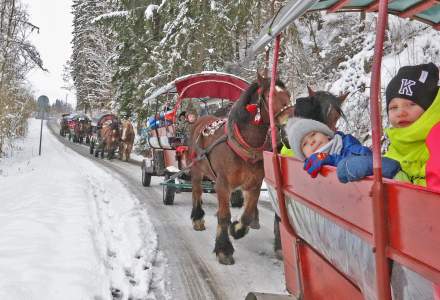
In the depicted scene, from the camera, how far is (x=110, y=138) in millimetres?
20453

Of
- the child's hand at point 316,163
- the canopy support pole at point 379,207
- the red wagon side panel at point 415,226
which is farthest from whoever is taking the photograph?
the child's hand at point 316,163

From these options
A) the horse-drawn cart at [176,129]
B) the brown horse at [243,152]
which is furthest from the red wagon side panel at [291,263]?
the horse-drawn cart at [176,129]

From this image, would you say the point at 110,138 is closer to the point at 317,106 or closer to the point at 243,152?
the point at 243,152

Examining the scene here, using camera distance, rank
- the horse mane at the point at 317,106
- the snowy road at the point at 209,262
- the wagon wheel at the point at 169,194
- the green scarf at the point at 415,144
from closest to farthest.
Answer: the green scarf at the point at 415,144 < the horse mane at the point at 317,106 < the snowy road at the point at 209,262 < the wagon wheel at the point at 169,194

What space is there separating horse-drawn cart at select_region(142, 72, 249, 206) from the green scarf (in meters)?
4.91

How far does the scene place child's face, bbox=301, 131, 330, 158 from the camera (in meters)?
2.47

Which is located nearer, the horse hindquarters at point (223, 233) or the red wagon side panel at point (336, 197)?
the red wagon side panel at point (336, 197)

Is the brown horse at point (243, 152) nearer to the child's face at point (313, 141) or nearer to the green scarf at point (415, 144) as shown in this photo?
the child's face at point (313, 141)

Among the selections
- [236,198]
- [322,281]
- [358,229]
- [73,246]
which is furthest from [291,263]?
[236,198]

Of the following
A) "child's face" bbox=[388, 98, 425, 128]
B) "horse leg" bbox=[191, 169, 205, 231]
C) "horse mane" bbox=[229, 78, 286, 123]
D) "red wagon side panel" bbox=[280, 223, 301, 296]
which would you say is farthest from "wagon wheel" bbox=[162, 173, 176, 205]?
"child's face" bbox=[388, 98, 425, 128]

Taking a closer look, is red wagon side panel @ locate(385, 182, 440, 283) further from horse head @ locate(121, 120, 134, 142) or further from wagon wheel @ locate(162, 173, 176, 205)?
horse head @ locate(121, 120, 134, 142)

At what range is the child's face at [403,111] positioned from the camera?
2191 mm

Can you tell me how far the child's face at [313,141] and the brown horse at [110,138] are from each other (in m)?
18.1

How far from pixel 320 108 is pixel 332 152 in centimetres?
132
